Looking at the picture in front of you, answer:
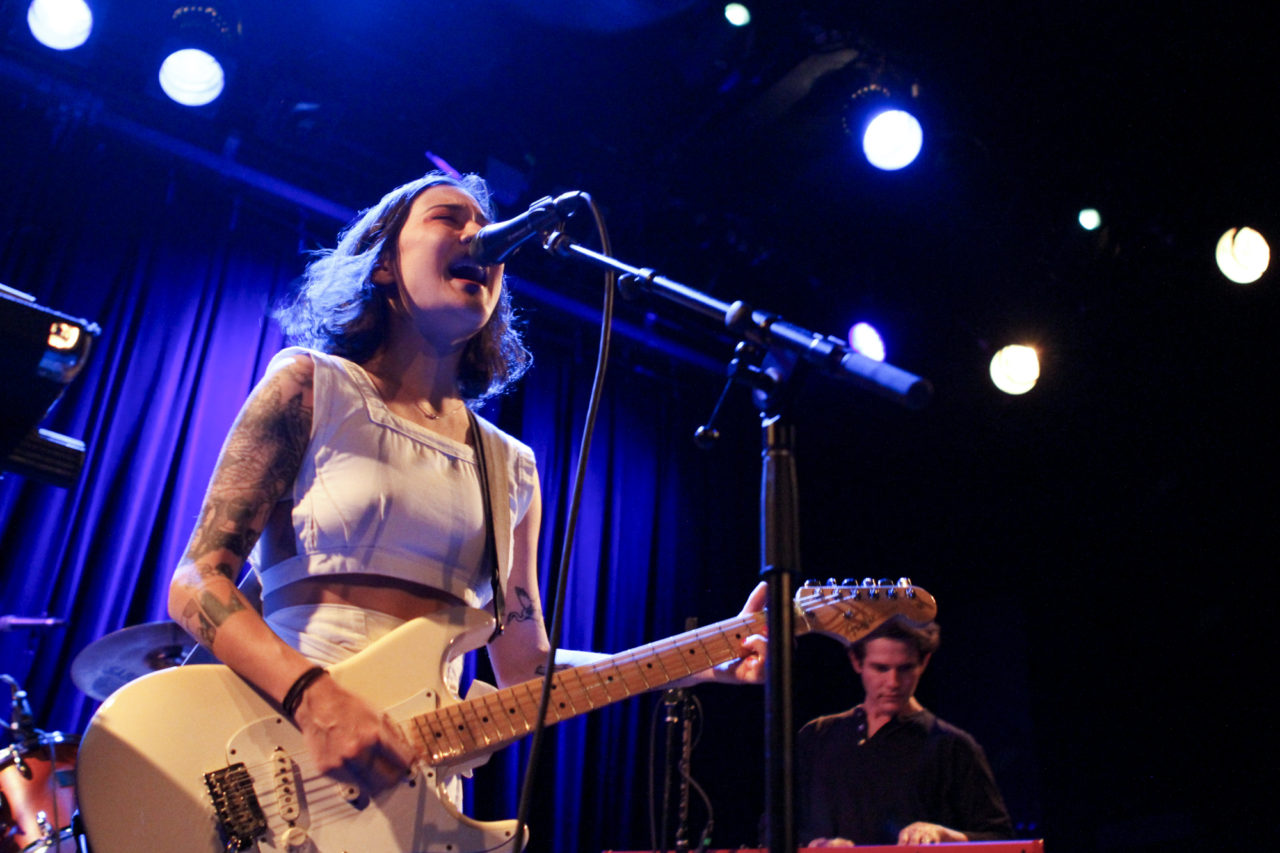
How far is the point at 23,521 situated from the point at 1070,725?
21.0 feet

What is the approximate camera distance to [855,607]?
243cm

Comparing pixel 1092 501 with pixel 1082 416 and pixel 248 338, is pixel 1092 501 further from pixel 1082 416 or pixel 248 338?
pixel 248 338

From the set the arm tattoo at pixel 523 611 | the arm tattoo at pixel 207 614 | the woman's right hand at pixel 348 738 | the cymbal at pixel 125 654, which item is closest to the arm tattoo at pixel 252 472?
the arm tattoo at pixel 207 614

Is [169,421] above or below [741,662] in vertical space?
above

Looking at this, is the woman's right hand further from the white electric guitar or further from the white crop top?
the white crop top

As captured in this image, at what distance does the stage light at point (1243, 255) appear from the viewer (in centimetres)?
531

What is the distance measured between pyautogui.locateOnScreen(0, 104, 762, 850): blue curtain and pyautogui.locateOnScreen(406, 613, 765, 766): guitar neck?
116 inches

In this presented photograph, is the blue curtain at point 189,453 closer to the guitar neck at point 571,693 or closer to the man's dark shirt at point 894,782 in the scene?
the man's dark shirt at point 894,782

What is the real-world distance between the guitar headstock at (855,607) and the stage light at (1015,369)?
4101mm

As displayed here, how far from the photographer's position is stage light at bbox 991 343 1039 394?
6.13 meters

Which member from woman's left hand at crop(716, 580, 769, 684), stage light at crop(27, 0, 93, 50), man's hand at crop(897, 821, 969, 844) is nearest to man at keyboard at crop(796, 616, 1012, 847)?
man's hand at crop(897, 821, 969, 844)

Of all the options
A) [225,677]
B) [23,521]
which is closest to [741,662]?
[225,677]

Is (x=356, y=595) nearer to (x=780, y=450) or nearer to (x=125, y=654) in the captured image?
(x=780, y=450)

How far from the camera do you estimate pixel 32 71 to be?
4520 mm
